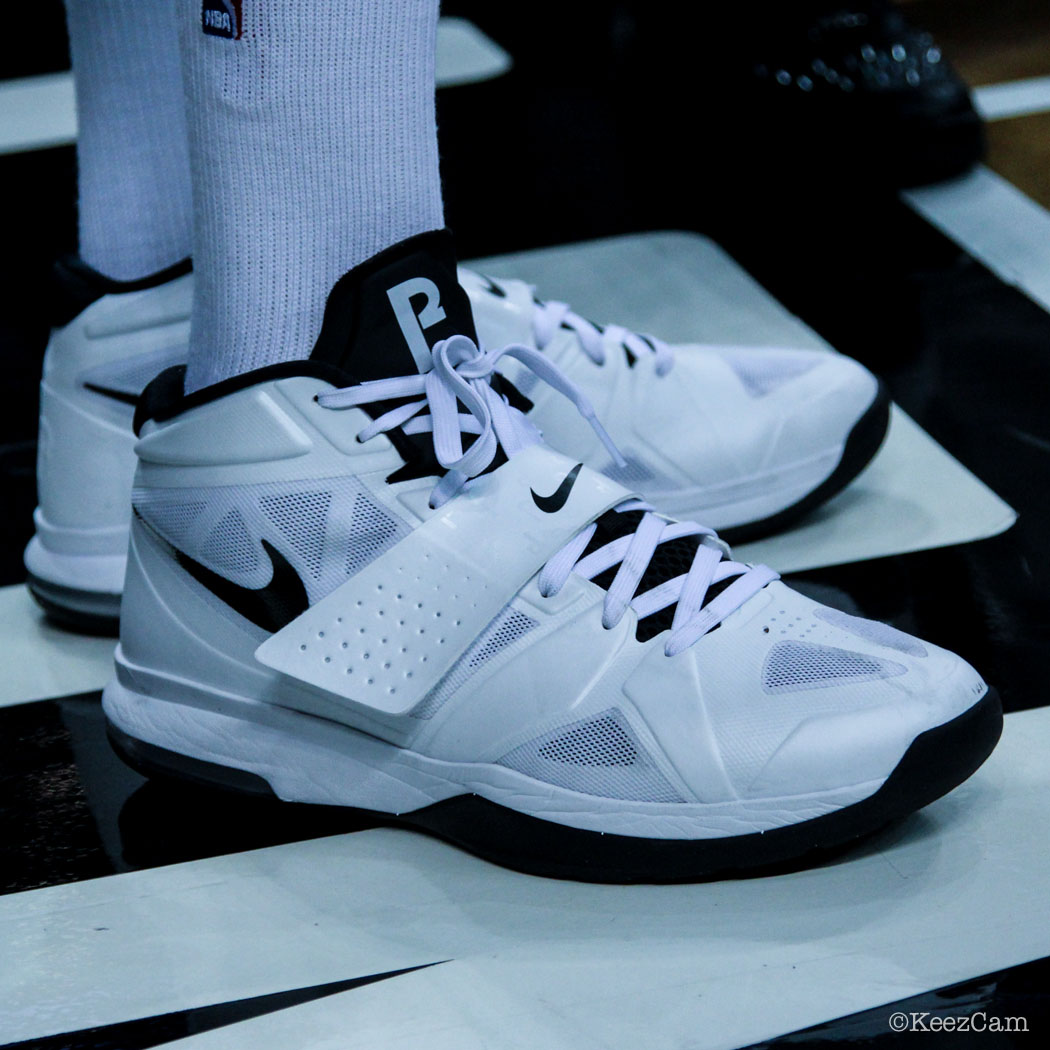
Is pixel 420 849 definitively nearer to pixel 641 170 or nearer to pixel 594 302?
pixel 594 302

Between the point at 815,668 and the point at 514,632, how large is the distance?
0.16 meters

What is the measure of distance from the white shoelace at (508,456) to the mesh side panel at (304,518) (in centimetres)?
4

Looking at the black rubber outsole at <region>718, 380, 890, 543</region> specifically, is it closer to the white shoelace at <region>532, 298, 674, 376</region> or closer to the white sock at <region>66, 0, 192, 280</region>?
the white shoelace at <region>532, 298, 674, 376</region>

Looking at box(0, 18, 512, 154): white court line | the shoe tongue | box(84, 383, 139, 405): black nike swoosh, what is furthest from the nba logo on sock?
box(0, 18, 512, 154): white court line

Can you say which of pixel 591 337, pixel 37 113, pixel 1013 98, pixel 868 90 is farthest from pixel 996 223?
pixel 37 113

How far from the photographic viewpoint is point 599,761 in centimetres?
73

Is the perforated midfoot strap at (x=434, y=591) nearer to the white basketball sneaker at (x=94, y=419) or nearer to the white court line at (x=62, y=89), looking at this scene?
the white basketball sneaker at (x=94, y=419)

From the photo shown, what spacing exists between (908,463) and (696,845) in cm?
56

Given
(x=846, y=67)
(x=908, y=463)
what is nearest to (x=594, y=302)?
(x=908, y=463)

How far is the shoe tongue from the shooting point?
730mm

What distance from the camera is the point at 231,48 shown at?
0.68 m

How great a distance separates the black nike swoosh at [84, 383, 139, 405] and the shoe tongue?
0.87 ft

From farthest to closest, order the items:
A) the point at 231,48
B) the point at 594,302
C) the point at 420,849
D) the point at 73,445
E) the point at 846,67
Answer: the point at 846,67 → the point at 594,302 → the point at 73,445 → the point at 420,849 → the point at 231,48

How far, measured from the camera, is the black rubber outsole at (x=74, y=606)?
983mm
